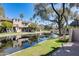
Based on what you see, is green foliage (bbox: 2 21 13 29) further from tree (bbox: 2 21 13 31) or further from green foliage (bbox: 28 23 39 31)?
green foliage (bbox: 28 23 39 31)

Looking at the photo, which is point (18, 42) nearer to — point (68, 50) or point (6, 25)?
point (6, 25)

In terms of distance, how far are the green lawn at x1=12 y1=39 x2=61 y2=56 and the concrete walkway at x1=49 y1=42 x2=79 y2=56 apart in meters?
0.07

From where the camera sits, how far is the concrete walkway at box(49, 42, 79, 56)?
3.75 m

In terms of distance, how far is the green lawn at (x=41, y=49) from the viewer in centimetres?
375

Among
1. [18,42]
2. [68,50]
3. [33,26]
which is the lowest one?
[68,50]

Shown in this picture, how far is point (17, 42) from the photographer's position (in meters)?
3.79

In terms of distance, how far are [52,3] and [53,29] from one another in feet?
1.09

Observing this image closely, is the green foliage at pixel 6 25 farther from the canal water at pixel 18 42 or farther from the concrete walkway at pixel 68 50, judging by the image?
the concrete walkway at pixel 68 50

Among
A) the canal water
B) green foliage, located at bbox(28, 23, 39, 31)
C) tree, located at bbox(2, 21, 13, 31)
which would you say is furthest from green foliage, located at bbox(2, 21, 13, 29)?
green foliage, located at bbox(28, 23, 39, 31)

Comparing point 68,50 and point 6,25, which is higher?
point 6,25

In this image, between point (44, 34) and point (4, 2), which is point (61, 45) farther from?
point (4, 2)

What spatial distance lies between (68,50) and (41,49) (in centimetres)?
34

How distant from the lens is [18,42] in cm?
380

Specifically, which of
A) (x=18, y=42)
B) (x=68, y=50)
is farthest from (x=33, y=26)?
(x=68, y=50)
